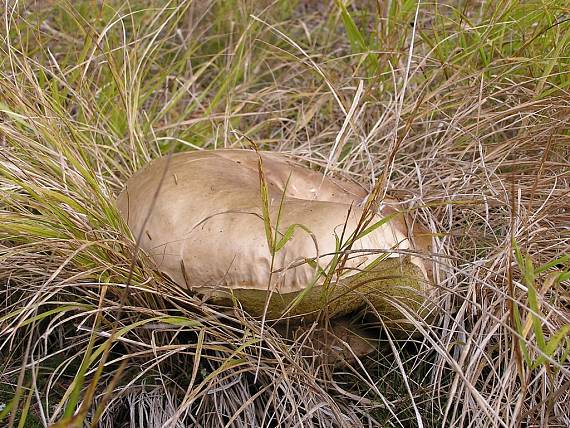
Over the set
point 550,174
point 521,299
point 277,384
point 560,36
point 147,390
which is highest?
point 560,36

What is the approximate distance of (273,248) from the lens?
1046mm

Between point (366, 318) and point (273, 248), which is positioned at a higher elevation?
point (273, 248)

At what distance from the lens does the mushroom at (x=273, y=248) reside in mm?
1098

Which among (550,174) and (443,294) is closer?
(443,294)

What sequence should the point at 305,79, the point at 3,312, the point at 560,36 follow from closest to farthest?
the point at 3,312, the point at 560,36, the point at 305,79

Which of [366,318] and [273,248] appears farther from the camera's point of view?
[366,318]

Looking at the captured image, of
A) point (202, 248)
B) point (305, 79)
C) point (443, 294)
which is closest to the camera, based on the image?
point (202, 248)

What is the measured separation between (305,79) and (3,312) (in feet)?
3.55

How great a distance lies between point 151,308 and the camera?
1.27 m

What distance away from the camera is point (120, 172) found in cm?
167

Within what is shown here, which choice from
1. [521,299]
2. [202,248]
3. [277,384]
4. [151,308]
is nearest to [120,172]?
[151,308]

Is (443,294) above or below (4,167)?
below

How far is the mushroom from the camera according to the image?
1.10m

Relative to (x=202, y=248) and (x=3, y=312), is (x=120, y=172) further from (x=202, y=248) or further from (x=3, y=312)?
(x=202, y=248)
